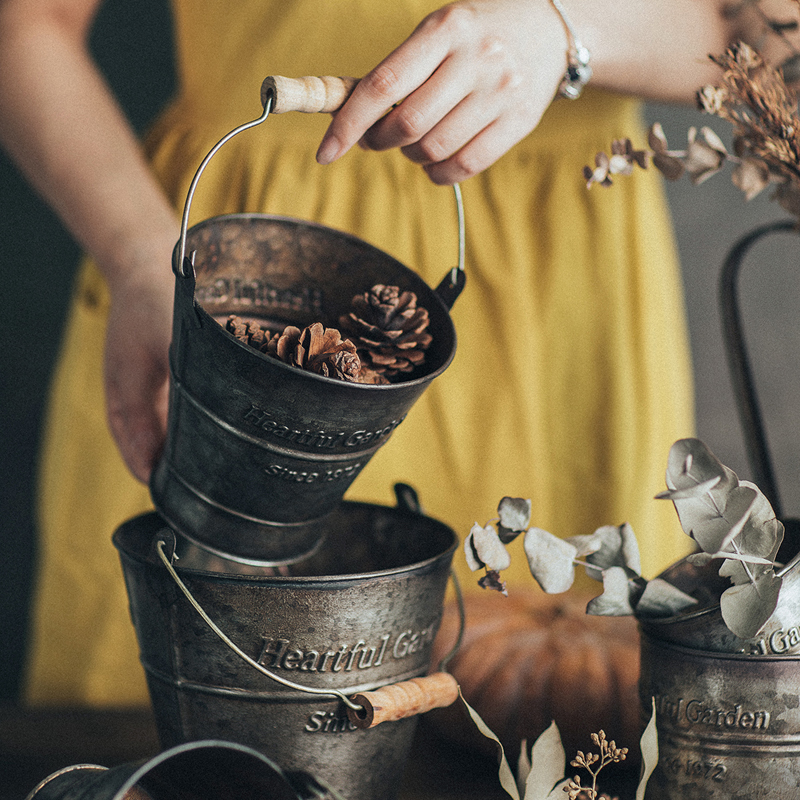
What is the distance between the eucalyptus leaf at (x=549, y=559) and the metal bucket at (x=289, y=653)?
8 centimetres

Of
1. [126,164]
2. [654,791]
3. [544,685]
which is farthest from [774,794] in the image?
[126,164]

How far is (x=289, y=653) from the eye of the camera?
472 mm

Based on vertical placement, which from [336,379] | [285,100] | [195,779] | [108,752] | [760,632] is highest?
[285,100]

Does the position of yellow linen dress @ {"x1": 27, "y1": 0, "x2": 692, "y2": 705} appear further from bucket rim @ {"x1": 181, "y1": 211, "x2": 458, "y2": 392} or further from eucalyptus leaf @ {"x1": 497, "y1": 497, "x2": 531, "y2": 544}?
eucalyptus leaf @ {"x1": 497, "y1": 497, "x2": 531, "y2": 544}

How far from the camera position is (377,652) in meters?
0.50

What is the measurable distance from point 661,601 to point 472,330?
0.53 meters

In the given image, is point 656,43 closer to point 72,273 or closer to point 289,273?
point 289,273

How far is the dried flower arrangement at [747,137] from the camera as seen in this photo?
513mm

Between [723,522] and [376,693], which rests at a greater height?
[723,522]

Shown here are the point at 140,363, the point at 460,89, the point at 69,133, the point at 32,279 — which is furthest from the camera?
the point at 32,279

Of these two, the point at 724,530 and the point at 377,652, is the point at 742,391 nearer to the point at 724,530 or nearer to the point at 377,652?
the point at 724,530

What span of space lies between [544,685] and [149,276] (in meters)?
0.47

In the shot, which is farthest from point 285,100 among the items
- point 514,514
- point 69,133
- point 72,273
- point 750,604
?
point 72,273

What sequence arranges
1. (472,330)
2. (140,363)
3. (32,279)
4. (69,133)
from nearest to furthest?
(140,363), (69,133), (472,330), (32,279)
